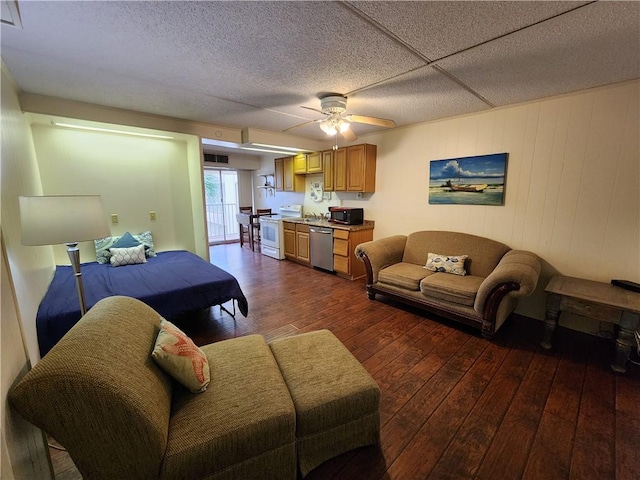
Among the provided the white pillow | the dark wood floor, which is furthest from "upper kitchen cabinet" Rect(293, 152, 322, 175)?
the white pillow

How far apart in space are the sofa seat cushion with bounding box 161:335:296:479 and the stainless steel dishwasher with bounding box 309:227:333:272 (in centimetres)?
329

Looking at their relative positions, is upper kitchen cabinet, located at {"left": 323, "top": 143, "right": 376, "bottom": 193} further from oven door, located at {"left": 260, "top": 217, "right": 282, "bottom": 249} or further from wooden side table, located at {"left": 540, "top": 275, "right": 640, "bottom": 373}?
wooden side table, located at {"left": 540, "top": 275, "right": 640, "bottom": 373}

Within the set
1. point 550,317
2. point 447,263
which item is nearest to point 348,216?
point 447,263

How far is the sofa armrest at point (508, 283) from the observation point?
93.8 inches

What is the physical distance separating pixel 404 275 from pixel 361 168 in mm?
2030

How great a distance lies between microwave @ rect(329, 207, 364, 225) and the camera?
4.56 meters

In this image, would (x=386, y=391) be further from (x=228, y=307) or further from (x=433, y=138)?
(x=433, y=138)

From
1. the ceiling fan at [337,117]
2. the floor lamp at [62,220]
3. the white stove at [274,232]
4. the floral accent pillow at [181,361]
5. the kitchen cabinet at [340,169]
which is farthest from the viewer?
the white stove at [274,232]

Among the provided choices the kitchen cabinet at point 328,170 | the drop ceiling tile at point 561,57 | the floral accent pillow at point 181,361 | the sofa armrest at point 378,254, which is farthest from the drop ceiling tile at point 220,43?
the kitchen cabinet at point 328,170

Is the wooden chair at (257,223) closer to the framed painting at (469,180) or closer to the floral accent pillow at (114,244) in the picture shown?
the floral accent pillow at (114,244)

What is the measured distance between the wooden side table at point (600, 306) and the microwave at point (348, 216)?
106 inches

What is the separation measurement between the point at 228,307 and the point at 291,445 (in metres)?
2.41

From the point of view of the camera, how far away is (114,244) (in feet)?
11.5

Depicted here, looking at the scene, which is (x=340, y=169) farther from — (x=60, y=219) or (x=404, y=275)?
(x=60, y=219)
